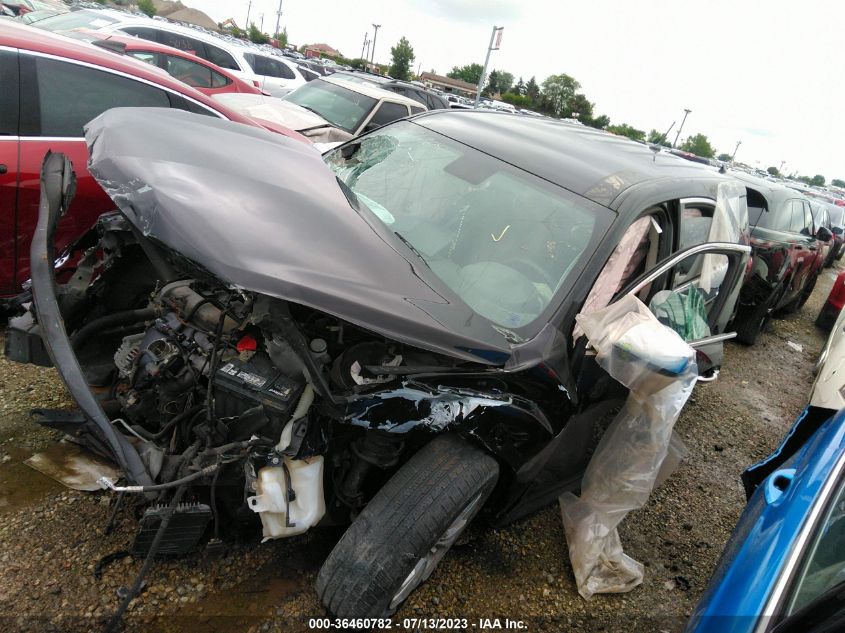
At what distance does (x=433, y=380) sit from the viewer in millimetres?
1912

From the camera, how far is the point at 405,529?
1.85m

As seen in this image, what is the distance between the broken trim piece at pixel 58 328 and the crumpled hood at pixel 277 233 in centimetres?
18

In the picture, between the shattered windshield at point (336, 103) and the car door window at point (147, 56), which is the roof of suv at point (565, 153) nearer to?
the shattered windshield at point (336, 103)

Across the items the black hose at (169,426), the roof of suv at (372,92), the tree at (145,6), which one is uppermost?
the tree at (145,6)

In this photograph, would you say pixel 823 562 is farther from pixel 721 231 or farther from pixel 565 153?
pixel 721 231

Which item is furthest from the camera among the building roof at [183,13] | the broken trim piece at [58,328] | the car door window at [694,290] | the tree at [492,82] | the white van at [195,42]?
the building roof at [183,13]

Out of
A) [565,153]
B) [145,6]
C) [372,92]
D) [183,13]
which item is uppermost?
[183,13]

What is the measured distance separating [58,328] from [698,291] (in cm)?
307

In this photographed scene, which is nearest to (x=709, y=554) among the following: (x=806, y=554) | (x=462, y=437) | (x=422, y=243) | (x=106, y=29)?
(x=806, y=554)

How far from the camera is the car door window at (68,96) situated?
3.00 meters

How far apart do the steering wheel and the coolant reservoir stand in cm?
114

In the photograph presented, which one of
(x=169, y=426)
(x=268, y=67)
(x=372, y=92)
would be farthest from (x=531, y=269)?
(x=268, y=67)

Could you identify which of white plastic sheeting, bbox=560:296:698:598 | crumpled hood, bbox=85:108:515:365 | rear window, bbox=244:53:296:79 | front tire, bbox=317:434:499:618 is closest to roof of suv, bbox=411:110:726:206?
white plastic sheeting, bbox=560:296:698:598

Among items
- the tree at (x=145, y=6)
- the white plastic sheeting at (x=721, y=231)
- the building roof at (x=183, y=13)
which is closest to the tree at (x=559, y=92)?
the building roof at (x=183, y=13)
